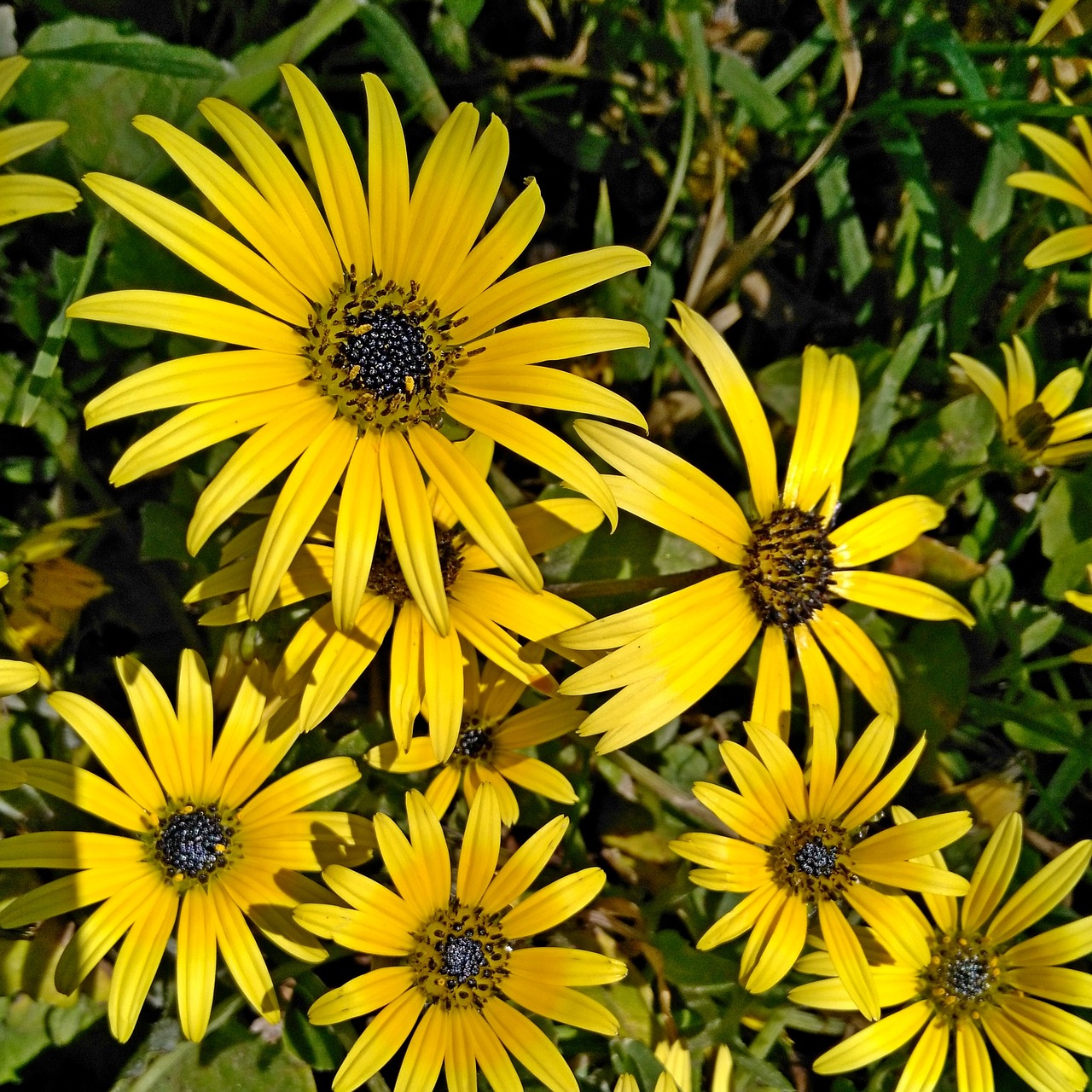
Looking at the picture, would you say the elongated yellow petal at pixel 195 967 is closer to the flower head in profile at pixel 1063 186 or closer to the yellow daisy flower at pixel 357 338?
the yellow daisy flower at pixel 357 338

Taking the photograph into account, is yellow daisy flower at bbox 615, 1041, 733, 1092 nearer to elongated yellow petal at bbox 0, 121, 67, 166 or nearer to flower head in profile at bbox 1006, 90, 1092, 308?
flower head in profile at bbox 1006, 90, 1092, 308

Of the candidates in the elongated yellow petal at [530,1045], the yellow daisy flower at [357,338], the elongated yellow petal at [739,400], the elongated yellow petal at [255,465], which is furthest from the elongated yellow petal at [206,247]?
the elongated yellow petal at [530,1045]

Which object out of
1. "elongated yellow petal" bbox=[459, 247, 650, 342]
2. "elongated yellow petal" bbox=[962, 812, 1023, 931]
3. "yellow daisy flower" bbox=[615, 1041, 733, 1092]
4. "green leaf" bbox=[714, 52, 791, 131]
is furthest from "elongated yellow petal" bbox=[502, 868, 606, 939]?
"green leaf" bbox=[714, 52, 791, 131]

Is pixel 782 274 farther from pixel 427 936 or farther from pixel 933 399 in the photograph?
pixel 427 936

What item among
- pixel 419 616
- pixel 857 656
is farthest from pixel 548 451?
pixel 857 656

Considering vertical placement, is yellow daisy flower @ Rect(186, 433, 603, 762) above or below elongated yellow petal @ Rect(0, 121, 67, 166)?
below

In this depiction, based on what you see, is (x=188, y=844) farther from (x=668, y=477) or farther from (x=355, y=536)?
(x=668, y=477)

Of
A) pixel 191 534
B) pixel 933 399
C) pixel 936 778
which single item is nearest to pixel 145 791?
pixel 191 534

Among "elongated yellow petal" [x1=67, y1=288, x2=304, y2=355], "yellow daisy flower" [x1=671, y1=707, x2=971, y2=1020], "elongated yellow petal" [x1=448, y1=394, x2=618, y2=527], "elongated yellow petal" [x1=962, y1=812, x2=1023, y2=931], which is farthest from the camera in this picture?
"elongated yellow petal" [x1=962, y1=812, x2=1023, y2=931]
